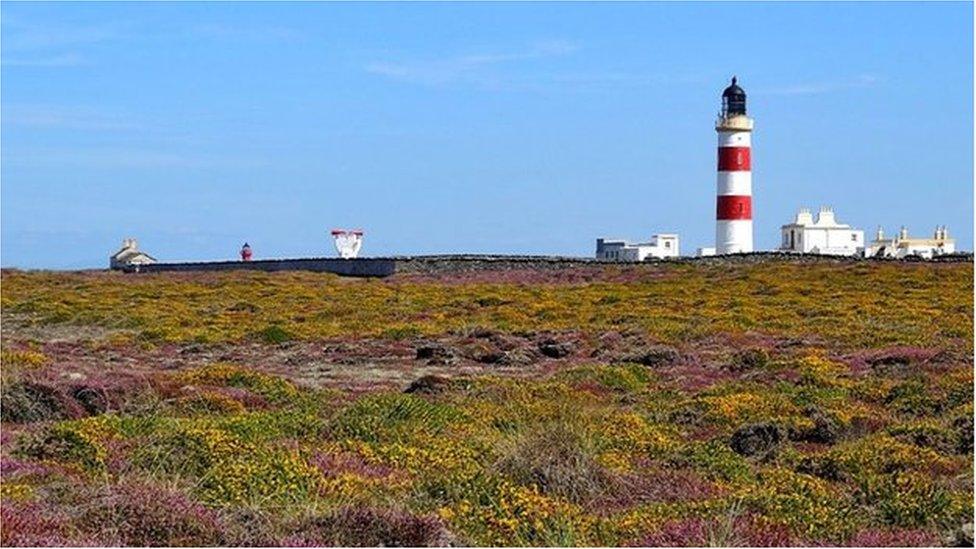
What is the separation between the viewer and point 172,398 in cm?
1639

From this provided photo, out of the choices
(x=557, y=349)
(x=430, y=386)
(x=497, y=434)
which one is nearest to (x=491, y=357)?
(x=557, y=349)

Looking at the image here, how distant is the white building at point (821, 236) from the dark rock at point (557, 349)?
6216 cm

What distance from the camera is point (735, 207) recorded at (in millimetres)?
72750

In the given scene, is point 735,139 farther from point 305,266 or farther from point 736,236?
point 305,266

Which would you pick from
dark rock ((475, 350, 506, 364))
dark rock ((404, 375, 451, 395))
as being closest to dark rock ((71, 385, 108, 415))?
dark rock ((404, 375, 451, 395))

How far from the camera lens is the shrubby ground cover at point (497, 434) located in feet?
30.0

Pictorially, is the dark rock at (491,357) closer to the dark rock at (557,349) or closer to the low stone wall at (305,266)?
the dark rock at (557,349)

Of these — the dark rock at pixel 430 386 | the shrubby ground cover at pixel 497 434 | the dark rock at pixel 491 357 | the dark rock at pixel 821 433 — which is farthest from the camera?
the dark rock at pixel 491 357

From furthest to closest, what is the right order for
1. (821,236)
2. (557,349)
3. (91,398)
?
(821,236) → (557,349) → (91,398)

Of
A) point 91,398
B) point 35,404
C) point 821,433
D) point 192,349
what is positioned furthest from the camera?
point 192,349

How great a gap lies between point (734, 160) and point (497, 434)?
6236 cm

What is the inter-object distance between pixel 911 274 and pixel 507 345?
30.8m

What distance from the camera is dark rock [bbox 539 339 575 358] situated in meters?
25.7

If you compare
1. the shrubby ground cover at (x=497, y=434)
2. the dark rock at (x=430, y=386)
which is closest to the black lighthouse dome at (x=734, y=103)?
the shrubby ground cover at (x=497, y=434)
